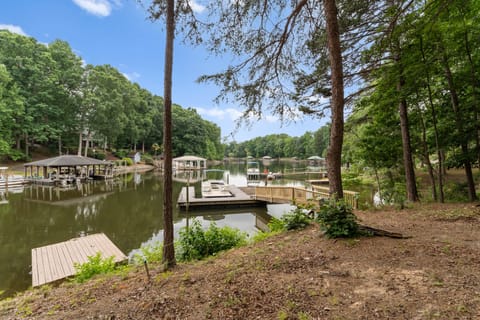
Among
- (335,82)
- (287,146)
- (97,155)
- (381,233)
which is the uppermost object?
(287,146)

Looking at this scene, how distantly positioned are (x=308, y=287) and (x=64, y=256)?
6045mm

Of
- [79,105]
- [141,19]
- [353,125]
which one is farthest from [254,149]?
[141,19]

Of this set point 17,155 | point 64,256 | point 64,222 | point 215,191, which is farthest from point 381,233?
point 17,155

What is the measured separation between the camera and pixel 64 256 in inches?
213

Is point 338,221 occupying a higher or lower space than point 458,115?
lower

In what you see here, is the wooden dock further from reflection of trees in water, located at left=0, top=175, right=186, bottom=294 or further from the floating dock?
the floating dock

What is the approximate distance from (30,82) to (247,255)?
32.0m

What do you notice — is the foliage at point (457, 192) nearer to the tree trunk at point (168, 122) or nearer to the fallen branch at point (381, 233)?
the fallen branch at point (381, 233)

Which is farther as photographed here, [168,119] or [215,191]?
[215,191]

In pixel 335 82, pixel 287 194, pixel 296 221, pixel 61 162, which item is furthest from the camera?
pixel 61 162

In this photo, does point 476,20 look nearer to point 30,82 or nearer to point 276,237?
point 276,237

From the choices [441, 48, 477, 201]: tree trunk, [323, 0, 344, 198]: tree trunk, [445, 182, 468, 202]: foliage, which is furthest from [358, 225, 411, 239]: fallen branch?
[445, 182, 468, 202]: foliage

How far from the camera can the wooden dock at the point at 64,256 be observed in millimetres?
4621

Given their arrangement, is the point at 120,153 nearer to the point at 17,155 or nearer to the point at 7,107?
the point at 17,155
